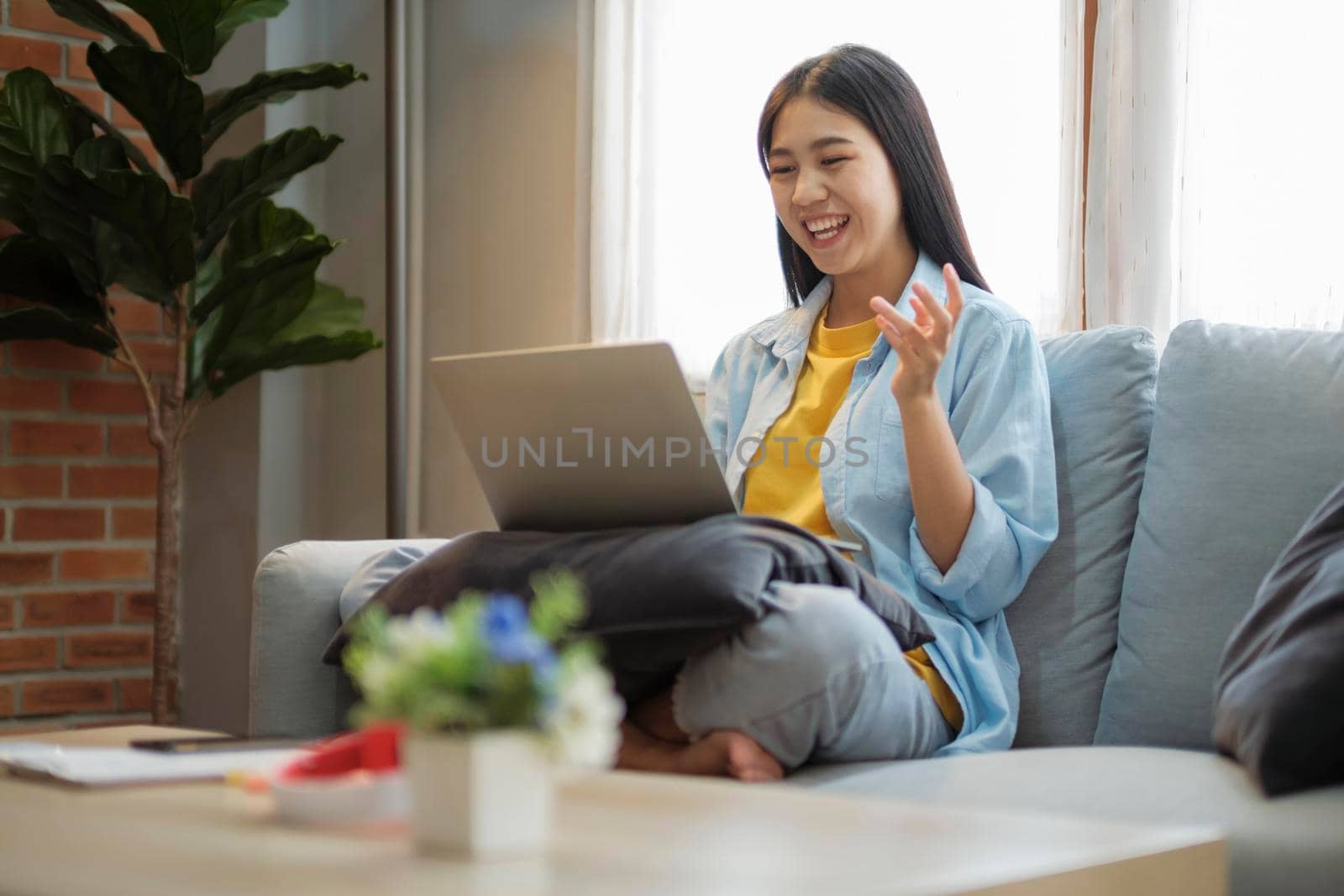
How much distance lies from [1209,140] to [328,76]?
1633 mm

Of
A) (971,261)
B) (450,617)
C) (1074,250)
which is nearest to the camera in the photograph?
(450,617)

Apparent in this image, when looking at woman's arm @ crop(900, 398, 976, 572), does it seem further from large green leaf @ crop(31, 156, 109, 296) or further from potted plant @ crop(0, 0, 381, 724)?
large green leaf @ crop(31, 156, 109, 296)

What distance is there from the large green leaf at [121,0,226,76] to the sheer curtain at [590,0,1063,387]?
2.55 ft

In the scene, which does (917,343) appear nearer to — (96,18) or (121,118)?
(96,18)

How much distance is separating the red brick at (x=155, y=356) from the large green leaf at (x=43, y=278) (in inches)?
10.5

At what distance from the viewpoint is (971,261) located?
198cm

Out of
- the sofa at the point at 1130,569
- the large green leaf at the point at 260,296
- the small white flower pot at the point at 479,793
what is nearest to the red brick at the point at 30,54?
the large green leaf at the point at 260,296

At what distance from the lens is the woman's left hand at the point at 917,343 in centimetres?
158

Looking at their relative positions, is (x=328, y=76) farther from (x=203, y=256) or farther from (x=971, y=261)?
(x=971, y=261)

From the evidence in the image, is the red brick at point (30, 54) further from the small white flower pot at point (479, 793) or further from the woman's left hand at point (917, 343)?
the small white flower pot at point (479, 793)

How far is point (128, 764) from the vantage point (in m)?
1.09

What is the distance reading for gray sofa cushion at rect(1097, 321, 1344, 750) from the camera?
1.56 m

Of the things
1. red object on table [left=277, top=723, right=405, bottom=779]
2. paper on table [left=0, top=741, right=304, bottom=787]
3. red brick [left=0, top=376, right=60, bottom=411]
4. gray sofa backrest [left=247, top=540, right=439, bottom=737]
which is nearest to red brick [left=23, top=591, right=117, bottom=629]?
red brick [left=0, top=376, right=60, bottom=411]

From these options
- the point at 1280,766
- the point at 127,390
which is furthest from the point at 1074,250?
the point at 127,390
